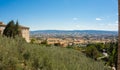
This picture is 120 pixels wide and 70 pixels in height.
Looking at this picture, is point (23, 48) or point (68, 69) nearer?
point (68, 69)

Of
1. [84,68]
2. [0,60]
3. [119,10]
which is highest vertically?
[119,10]

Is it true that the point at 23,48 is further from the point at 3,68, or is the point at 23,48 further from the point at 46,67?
the point at 3,68

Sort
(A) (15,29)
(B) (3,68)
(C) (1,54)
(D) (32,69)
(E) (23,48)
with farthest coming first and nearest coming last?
(A) (15,29)
(E) (23,48)
(D) (32,69)
(C) (1,54)
(B) (3,68)

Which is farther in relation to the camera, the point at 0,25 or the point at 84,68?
the point at 0,25

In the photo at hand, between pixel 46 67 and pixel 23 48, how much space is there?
6.67 ft

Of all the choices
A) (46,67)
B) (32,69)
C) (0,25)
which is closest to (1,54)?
(32,69)

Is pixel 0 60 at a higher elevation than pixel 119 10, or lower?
lower

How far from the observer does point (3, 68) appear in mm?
7434

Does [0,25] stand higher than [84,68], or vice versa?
[0,25]

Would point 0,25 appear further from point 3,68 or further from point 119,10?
point 119,10

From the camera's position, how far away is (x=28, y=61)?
9.29m

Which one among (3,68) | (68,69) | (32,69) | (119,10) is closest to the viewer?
(119,10)

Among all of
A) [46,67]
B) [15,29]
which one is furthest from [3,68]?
[15,29]

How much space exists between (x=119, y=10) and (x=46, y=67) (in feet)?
24.1
